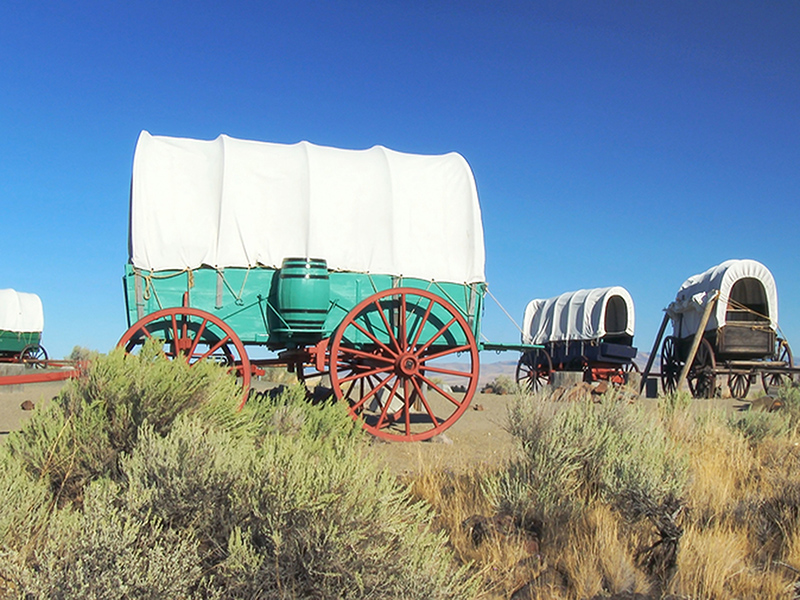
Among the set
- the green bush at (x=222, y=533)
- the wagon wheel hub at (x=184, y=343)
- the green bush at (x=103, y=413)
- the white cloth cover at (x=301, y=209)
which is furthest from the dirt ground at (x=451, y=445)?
the white cloth cover at (x=301, y=209)

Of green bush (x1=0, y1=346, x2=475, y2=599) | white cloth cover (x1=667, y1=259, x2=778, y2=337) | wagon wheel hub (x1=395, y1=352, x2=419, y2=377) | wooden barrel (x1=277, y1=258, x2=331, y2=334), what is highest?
white cloth cover (x1=667, y1=259, x2=778, y2=337)

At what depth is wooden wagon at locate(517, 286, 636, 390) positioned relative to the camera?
53.0ft

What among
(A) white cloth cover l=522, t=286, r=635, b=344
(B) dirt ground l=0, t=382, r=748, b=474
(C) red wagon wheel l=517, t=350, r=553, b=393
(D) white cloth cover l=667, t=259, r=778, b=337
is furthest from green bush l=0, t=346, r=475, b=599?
(C) red wagon wheel l=517, t=350, r=553, b=393

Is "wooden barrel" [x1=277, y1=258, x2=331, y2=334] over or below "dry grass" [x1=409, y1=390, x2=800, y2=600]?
over

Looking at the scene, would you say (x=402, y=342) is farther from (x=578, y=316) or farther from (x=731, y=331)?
(x=578, y=316)

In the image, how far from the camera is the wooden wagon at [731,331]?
43.8 feet

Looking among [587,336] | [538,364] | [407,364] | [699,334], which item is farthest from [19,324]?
[699,334]

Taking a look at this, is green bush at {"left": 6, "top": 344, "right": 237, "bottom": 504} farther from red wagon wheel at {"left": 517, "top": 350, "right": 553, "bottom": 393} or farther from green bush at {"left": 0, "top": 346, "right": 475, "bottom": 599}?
red wagon wheel at {"left": 517, "top": 350, "right": 553, "bottom": 393}

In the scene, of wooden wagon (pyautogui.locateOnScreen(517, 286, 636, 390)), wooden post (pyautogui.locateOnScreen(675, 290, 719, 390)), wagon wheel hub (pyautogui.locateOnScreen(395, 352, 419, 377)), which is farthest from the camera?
wooden wagon (pyautogui.locateOnScreen(517, 286, 636, 390))

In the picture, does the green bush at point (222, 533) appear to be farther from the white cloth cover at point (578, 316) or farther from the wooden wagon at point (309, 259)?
the white cloth cover at point (578, 316)

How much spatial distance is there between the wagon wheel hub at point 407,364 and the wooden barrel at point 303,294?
0.92 m

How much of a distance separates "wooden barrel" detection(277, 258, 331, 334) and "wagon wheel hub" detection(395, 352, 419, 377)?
3.03ft

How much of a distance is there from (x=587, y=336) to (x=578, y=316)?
0.79 m

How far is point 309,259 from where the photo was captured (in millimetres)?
6488
